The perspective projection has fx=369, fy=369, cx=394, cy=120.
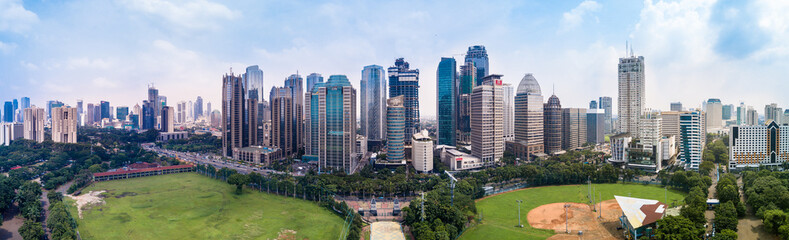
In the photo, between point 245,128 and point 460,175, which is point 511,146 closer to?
point 460,175

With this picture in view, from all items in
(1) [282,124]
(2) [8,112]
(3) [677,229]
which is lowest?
(3) [677,229]

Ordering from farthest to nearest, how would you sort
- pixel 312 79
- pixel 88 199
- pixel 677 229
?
1. pixel 312 79
2. pixel 88 199
3. pixel 677 229

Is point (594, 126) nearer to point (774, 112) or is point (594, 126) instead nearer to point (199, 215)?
point (774, 112)

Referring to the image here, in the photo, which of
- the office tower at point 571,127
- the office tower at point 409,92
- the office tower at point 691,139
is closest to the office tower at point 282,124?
the office tower at point 409,92

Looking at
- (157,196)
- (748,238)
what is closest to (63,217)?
(157,196)

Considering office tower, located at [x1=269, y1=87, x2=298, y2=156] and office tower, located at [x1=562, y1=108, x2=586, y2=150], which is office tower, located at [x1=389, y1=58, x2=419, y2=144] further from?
office tower, located at [x1=562, y1=108, x2=586, y2=150]

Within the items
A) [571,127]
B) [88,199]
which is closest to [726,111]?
[571,127]

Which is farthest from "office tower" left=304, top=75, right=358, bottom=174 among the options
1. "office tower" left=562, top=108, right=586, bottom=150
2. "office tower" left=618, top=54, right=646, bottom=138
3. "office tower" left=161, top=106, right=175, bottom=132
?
"office tower" left=161, top=106, right=175, bottom=132
